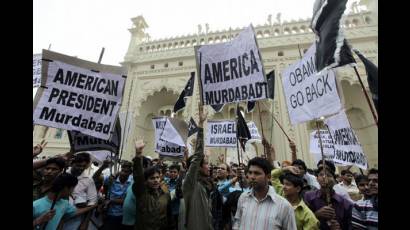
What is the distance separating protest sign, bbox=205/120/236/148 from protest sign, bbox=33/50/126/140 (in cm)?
393

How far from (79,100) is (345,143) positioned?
14.6ft

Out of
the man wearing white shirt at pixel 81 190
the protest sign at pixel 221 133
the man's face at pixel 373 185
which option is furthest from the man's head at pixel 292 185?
the protest sign at pixel 221 133

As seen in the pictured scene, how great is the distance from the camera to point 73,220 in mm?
2521

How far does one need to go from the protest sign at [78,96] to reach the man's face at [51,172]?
1.94 ft

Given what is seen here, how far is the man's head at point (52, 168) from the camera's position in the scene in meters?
2.25

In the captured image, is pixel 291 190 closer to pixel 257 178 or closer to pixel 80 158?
pixel 257 178

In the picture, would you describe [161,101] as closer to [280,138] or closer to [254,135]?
[280,138]

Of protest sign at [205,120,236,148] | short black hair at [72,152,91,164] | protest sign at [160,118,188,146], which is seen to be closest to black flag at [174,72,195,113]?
protest sign at [160,118,188,146]

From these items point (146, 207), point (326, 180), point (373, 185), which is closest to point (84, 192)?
point (146, 207)

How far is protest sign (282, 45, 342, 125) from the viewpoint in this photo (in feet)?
8.95

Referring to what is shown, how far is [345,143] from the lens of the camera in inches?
163

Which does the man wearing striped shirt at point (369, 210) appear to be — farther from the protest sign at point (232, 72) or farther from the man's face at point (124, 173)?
the man's face at point (124, 173)

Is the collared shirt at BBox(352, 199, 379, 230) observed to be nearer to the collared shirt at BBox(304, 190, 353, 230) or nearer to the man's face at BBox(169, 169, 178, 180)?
the collared shirt at BBox(304, 190, 353, 230)

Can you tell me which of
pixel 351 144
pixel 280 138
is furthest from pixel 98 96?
pixel 280 138
